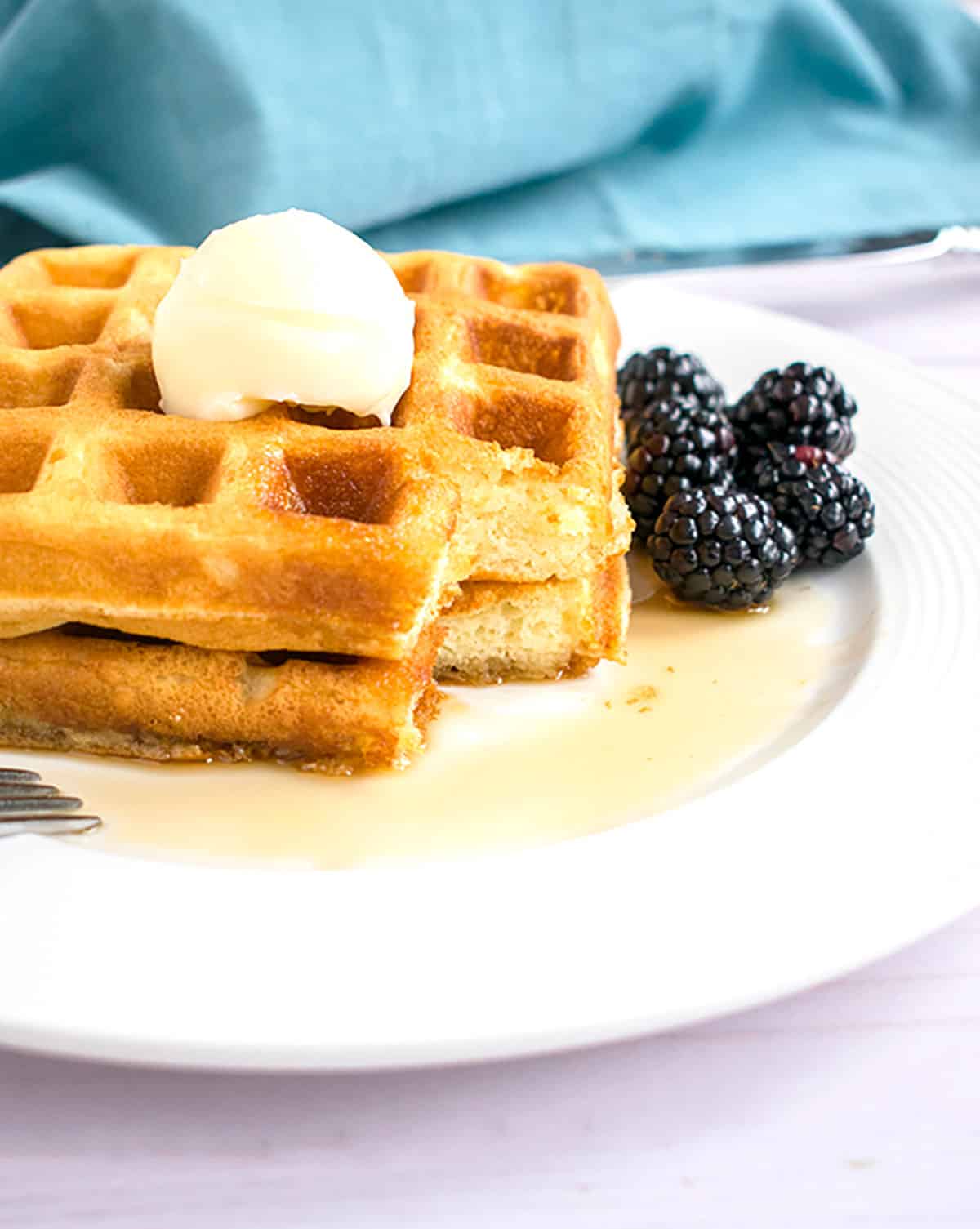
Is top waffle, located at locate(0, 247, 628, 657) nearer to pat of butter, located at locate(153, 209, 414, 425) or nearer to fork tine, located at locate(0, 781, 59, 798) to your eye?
pat of butter, located at locate(153, 209, 414, 425)

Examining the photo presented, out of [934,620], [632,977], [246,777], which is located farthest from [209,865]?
[934,620]

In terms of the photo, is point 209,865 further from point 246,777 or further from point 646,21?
point 646,21

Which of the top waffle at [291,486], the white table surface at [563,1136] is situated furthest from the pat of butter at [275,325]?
the white table surface at [563,1136]

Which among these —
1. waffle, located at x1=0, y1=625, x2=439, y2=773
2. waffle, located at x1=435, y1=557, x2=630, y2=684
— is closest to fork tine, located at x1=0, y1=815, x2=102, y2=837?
waffle, located at x1=0, y1=625, x2=439, y2=773

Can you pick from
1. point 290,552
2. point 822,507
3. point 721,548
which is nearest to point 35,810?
point 290,552

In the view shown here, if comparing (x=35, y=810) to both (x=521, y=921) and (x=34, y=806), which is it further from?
(x=521, y=921)

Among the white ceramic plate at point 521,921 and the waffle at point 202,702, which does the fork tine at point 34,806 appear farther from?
the waffle at point 202,702
